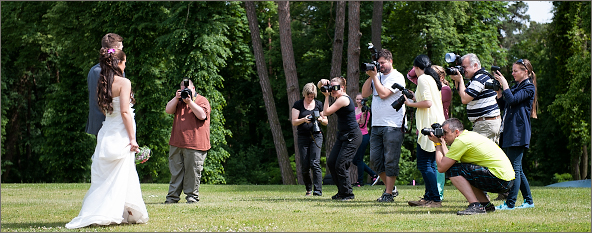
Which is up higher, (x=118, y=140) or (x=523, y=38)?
(x=523, y=38)

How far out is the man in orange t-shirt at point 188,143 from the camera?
26.9 feet

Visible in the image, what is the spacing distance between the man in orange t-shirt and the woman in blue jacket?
160 inches

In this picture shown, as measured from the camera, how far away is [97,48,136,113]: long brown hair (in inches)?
220

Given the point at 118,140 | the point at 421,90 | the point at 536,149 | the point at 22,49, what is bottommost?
the point at 536,149

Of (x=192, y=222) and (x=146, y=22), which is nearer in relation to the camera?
(x=192, y=222)

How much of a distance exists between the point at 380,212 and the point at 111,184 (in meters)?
2.95

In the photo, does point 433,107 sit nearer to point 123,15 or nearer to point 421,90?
point 421,90

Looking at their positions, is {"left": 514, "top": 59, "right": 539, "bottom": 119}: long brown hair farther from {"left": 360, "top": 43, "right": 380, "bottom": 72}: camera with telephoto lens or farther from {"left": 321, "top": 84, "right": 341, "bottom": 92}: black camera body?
{"left": 321, "top": 84, "right": 341, "bottom": 92}: black camera body

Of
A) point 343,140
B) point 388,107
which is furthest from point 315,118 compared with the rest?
point 388,107

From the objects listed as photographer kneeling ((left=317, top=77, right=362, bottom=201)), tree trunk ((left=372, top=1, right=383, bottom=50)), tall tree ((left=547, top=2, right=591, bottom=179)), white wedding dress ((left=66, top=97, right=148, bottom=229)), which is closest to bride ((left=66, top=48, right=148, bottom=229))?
white wedding dress ((left=66, top=97, right=148, bottom=229))

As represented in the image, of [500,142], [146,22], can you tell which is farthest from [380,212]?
[146,22]

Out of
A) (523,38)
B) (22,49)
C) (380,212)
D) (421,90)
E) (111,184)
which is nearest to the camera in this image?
(111,184)

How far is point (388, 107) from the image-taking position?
24.9 feet

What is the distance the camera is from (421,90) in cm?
712
